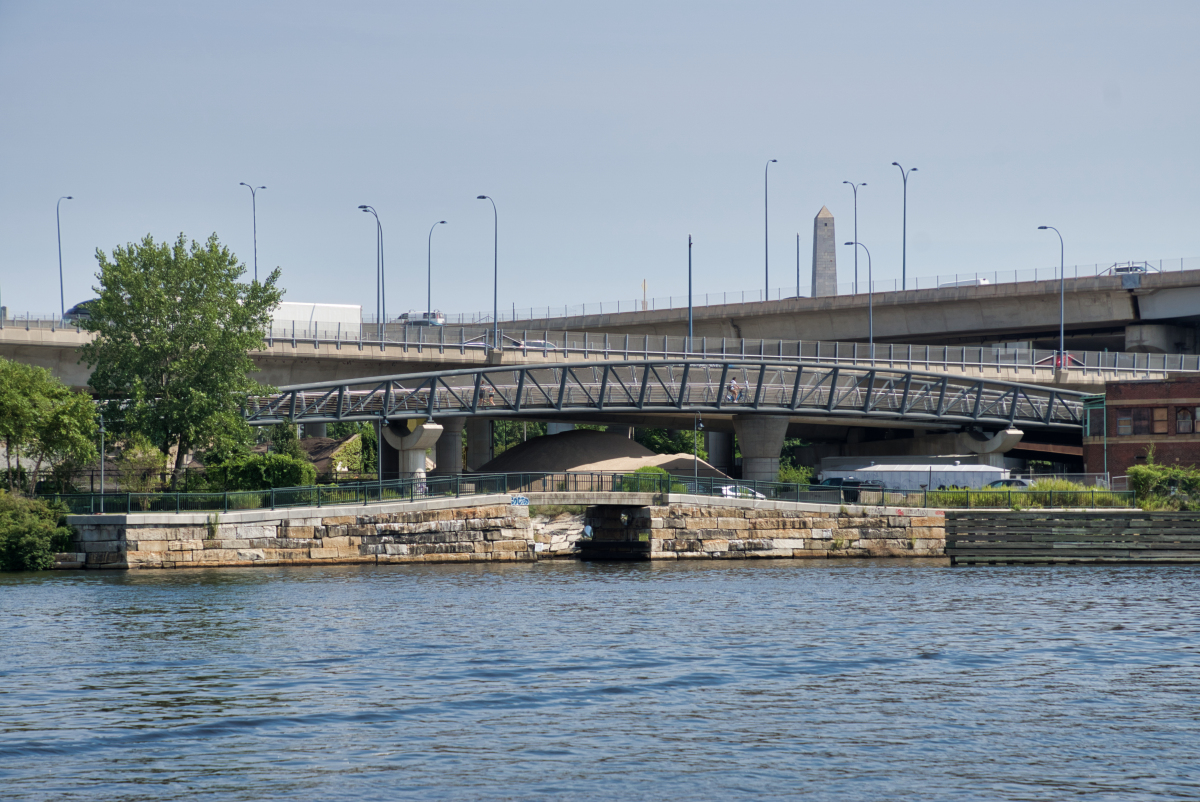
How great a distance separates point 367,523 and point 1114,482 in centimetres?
3356

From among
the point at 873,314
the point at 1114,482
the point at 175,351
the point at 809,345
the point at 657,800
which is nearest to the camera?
the point at 657,800

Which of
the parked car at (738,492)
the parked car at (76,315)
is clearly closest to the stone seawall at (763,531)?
the parked car at (738,492)

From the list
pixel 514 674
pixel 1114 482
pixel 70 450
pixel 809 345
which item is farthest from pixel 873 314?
pixel 514 674

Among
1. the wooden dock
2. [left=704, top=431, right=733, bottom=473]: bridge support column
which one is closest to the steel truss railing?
[left=704, top=431, right=733, bottom=473]: bridge support column

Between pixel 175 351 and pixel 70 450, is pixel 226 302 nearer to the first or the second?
pixel 175 351

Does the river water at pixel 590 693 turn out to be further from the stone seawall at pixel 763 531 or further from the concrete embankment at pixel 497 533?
the stone seawall at pixel 763 531

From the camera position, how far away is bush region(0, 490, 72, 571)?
134 ft

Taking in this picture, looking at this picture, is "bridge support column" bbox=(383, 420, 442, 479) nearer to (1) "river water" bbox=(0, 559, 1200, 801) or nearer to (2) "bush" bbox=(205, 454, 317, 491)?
(2) "bush" bbox=(205, 454, 317, 491)

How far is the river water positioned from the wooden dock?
1216 cm

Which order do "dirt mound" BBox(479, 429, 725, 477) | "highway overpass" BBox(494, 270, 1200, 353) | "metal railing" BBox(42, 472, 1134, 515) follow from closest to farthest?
"metal railing" BBox(42, 472, 1134, 515), "dirt mound" BBox(479, 429, 725, 477), "highway overpass" BBox(494, 270, 1200, 353)

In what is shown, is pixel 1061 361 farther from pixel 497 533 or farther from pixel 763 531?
→ pixel 497 533

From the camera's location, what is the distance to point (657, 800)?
47.6ft

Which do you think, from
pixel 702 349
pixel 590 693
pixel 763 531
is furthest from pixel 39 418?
pixel 702 349

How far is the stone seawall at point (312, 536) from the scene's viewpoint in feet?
137
